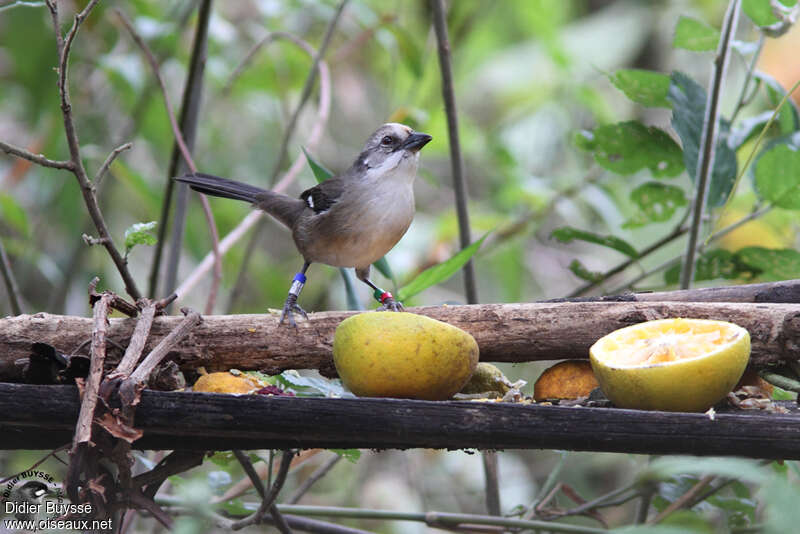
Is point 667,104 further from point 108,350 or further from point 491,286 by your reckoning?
point 491,286

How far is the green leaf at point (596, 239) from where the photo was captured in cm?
191

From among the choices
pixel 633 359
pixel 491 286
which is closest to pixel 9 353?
pixel 633 359

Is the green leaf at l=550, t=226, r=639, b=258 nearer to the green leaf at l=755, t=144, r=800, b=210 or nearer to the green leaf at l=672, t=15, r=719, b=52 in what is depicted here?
the green leaf at l=755, t=144, r=800, b=210

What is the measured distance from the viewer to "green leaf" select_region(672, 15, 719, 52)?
192 centimetres

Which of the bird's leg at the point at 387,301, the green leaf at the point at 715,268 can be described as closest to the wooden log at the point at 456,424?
the bird's leg at the point at 387,301

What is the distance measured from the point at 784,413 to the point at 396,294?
2.95ft

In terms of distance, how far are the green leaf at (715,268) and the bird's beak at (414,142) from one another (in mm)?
739

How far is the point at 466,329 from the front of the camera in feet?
4.65

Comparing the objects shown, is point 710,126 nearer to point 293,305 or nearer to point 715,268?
point 715,268

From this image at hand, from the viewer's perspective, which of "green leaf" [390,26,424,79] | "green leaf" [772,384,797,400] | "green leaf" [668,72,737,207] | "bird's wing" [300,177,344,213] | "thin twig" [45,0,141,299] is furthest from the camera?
"green leaf" [390,26,424,79]

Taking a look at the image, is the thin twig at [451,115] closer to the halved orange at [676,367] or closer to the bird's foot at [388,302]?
the bird's foot at [388,302]

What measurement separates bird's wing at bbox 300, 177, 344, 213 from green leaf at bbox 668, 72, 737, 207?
2.81 ft

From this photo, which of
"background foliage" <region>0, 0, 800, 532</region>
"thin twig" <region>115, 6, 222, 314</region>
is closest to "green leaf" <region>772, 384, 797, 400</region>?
"background foliage" <region>0, 0, 800, 532</region>

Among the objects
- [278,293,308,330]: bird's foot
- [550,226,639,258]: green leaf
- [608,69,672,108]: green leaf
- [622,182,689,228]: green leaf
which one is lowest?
[278,293,308,330]: bird's foot
